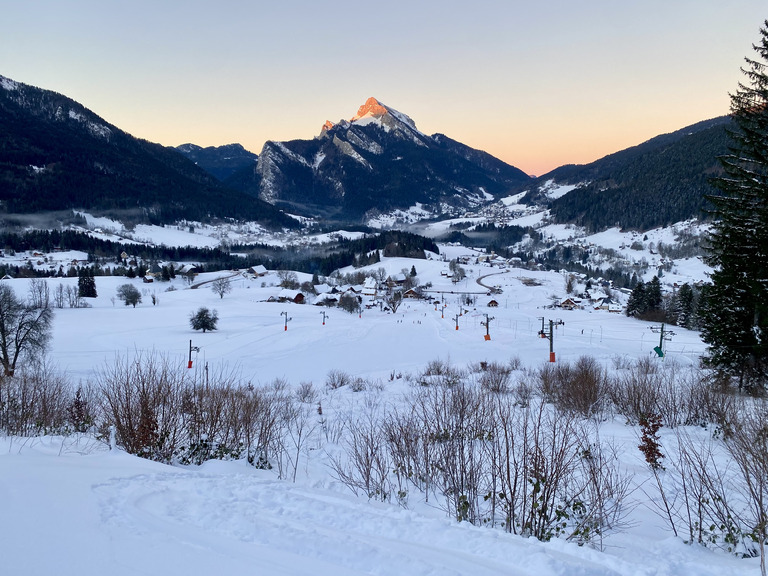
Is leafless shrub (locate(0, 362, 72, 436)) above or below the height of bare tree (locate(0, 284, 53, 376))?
above

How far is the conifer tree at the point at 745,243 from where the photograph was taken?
47.3 ft

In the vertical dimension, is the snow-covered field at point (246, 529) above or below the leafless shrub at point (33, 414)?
above

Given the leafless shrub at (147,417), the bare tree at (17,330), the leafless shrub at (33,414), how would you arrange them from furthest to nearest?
the bare tree at (17,330) < the leafless shrub at (33,414) < the leafless shrub at (147,417)

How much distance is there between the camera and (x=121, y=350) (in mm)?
44219

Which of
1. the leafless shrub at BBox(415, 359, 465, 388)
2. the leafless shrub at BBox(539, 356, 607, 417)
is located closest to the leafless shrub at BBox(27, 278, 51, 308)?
the leafless shrub at BBox(415, 359, 465, 388)

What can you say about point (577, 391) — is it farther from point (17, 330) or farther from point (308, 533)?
point (17, 330)

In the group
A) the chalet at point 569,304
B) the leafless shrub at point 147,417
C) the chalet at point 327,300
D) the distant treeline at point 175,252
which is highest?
the distant treeline at point 175,252

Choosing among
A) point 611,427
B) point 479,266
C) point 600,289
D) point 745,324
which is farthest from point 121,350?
point 479,266

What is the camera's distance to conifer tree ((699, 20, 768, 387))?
14414 mm

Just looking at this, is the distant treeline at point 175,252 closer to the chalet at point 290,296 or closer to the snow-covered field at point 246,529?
the chalet at point 290,296

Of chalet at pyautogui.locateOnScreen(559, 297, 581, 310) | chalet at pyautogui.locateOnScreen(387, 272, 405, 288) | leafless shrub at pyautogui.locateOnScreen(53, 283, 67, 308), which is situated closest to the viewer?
leafless shrub at pyautogui.locateOnScreen(53, 283, 67, 308)

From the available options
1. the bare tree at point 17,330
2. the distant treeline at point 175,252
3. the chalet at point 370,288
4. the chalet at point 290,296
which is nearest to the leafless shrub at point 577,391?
the bare tree at point 17,330

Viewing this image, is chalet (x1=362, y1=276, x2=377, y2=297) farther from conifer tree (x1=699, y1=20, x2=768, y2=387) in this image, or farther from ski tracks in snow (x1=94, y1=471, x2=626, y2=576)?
ski tracks in snow (x1=94, y1=471, x2=626, y2=576)

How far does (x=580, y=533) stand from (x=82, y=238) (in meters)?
216
